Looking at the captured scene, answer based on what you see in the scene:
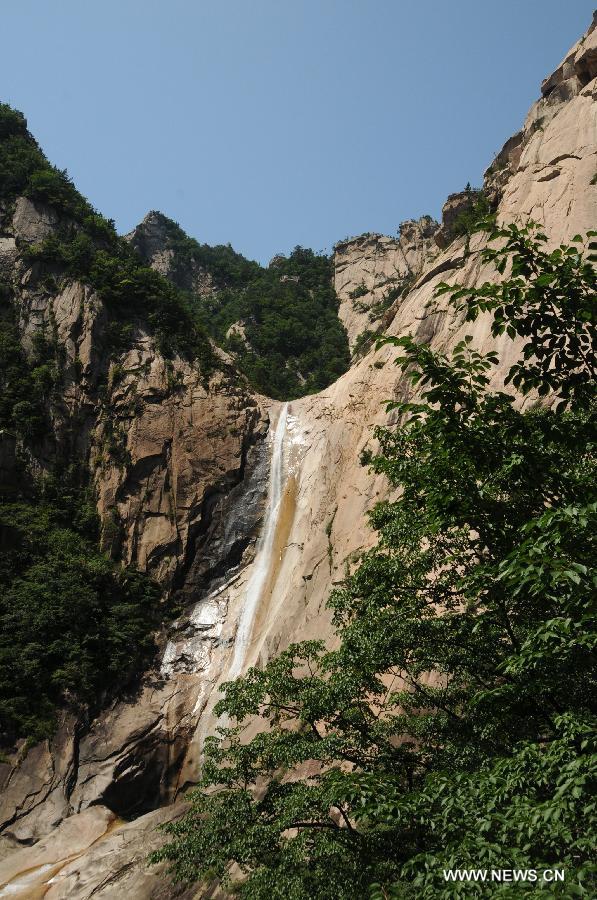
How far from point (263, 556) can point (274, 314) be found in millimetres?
39996

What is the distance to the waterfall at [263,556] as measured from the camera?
→ 24750mm

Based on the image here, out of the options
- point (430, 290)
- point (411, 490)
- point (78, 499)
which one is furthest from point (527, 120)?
point (411, 490)

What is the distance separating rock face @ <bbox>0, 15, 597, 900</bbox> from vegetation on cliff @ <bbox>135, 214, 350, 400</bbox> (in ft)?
36.2

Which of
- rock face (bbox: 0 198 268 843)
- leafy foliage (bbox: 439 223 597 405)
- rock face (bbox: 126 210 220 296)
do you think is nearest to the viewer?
leafy foliage (bbox: 439 223 597 405)

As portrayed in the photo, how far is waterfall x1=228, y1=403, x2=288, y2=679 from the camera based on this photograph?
81.2ft

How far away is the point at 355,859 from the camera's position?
8242 millimetres

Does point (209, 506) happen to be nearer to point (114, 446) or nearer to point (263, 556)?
point (263, 556)

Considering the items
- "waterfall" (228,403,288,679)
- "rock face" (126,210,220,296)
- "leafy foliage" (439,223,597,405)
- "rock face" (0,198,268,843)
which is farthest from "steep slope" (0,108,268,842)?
"rock face" (126,210,220,296)

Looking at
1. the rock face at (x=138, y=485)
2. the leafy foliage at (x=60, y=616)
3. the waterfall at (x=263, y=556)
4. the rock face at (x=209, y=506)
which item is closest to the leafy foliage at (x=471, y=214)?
the rock face at (x=209, y=506)

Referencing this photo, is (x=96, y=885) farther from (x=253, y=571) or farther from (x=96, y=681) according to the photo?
(x=253, y=571)

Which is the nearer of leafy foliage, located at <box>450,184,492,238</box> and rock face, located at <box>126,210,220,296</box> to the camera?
leafy foliage, located at <box>450,184,492,238</box>

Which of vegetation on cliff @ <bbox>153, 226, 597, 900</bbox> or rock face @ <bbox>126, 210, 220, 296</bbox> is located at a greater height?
rock face @ <bbox>126, 210, 220, 296</bbox>

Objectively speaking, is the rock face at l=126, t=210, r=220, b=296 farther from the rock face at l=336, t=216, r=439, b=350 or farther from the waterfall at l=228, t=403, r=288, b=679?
the waterfall at l=228, t=403, r=288, b=679

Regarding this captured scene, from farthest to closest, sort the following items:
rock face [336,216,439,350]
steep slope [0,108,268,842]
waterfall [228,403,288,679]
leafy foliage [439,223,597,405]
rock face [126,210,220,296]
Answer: rock face [126,210,220,296]
rock face [336,216,439,350]
waterfall [228,403,288,679]
steep slope [0,108,268,842]
leafy foliage [439,223,597,405]
